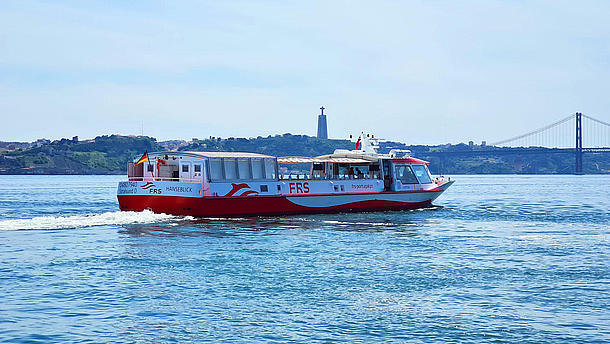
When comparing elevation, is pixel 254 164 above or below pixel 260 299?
above

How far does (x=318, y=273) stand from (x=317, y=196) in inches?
930

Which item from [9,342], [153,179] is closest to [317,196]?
[153,179]

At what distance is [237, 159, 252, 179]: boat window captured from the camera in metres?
44.2

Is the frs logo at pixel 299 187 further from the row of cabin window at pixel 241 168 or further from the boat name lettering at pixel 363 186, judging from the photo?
the boat name lettering at pixel 363 186

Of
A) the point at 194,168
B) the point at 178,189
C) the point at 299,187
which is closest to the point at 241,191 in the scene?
the point at 194,168

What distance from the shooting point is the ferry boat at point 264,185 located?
4116cm

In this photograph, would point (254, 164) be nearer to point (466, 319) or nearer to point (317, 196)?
point (317, 196)

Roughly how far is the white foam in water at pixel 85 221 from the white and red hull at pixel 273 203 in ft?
2.34

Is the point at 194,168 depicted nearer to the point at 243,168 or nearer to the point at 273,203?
the point at 243,168

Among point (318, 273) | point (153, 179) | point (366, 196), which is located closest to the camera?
point (318, 273)

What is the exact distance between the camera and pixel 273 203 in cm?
4494

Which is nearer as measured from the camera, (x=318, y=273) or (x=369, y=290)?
(x=369, y=290)

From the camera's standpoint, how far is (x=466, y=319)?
17078 millimetres

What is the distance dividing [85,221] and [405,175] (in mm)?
26785
